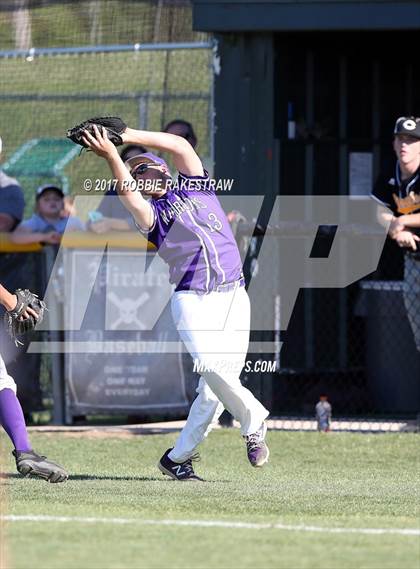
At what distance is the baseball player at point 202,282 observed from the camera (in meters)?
8.28

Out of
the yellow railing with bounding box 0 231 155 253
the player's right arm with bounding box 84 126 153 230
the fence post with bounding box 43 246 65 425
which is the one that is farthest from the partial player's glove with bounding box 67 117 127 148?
the fence post with bounding box 43 246 65 425

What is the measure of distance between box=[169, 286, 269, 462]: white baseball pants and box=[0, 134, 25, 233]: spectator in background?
392 cm

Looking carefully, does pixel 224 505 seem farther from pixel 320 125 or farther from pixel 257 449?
pixel 320 125

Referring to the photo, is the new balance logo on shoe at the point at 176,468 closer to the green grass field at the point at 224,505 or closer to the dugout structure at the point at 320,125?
the green grass field at the point at 224,505

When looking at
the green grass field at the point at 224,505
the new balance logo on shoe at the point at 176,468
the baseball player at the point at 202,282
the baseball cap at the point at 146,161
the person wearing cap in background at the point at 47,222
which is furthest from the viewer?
the person wearing cap in background at the point at 47,222

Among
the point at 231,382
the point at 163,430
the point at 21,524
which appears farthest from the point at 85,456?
the point at 21,524

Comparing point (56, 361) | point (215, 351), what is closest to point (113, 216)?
point (56, 361)

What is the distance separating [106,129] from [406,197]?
3.65 meters

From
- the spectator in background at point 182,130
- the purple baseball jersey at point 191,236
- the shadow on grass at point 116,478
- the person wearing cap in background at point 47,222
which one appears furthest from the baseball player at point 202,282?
the person wearing cap in background at point 47,222

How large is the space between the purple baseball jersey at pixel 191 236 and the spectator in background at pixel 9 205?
3.82 metres

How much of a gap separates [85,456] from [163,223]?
2.71 metres

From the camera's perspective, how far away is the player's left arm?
7.96 m

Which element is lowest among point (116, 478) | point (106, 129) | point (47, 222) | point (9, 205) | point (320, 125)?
point (116, 478)

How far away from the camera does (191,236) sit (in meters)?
8.38
